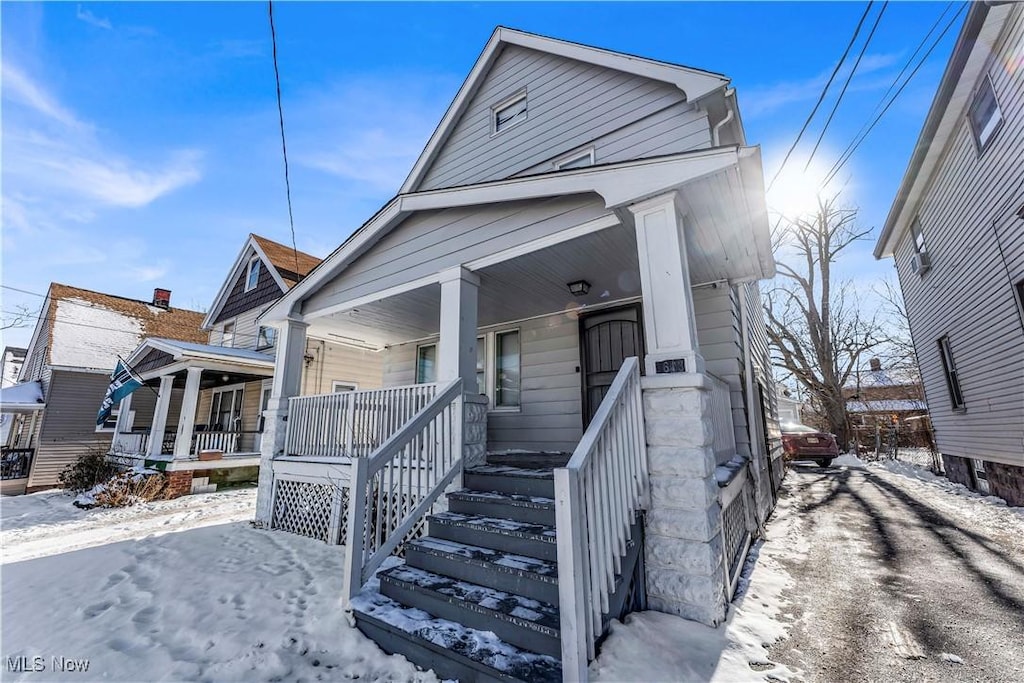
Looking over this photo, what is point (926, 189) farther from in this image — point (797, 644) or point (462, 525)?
point (462, 525)

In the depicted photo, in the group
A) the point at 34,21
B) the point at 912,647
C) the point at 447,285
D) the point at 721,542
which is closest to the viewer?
the point at 912,647

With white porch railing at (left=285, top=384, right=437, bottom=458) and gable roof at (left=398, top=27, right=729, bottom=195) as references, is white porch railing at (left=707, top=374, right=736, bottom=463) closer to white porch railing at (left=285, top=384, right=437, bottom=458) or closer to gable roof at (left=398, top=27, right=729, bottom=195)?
white porch railing at (left=285, top=384, right=437, bottom=458)

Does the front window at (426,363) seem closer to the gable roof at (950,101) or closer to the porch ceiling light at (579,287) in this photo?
the porch ceiling light at (579,287)

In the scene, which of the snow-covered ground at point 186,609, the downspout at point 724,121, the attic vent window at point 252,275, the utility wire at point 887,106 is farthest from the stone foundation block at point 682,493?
the attic vent window at point 252,275

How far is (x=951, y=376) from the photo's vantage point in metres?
9.64

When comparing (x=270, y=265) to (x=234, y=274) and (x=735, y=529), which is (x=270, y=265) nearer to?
(x=234, y=274)

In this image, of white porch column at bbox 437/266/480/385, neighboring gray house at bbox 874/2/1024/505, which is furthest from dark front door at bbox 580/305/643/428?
neighboring gray house at bbox 874/2/1024/505

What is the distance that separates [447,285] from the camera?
16.2 ft

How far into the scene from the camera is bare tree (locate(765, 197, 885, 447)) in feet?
57.0

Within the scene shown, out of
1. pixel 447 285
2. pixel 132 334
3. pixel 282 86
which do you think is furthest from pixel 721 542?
pixel 132 334

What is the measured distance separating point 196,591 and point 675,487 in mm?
4266

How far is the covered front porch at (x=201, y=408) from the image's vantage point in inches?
399

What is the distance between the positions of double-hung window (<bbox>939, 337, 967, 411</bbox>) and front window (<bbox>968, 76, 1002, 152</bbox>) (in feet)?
15.0

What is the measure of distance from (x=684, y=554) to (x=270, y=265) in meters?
14.1
